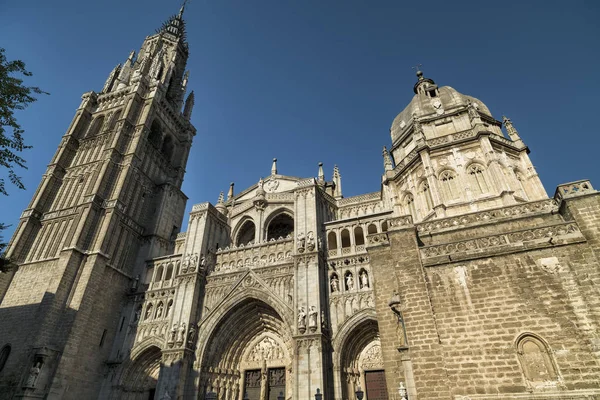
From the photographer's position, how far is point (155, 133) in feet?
106

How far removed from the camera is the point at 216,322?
1933 cm

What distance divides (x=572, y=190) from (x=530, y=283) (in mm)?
3547

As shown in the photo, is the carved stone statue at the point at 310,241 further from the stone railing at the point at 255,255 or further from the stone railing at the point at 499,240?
the stone railing at the point at 499,240

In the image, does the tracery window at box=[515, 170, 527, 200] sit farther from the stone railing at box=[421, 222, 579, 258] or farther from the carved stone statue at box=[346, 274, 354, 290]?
the carved stone statue at box=[346, 274, 354, 290]

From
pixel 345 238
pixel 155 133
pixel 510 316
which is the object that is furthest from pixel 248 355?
pixel 155 133

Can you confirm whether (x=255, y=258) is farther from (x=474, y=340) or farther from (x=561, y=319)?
(x=561, y=319)

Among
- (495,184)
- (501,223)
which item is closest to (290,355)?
(501,223)

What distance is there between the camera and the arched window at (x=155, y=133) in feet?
104

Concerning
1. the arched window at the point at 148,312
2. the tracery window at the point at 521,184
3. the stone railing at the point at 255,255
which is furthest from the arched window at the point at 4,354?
the tracery window at the point at 521,184

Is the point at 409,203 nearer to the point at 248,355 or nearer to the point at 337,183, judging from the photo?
the point at 337,183

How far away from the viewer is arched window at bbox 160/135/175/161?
3300 cm

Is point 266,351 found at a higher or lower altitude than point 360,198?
lower

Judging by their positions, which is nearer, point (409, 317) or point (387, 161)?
point (409, 317)

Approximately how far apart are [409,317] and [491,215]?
5.69 meters
